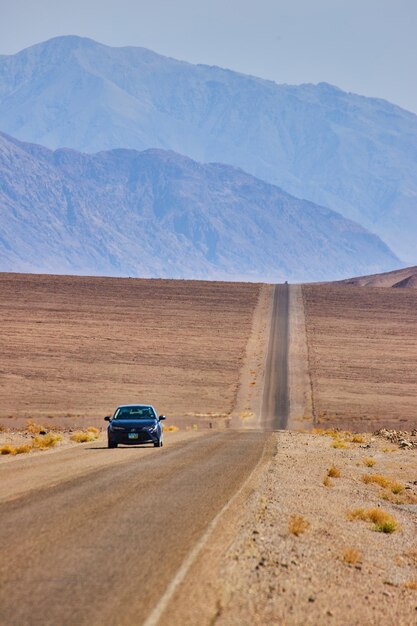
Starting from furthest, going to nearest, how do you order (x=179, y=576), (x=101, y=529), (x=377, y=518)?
1. (x=377, y=518)
2. (x=101, y=529)
3. (x=179, y=576)

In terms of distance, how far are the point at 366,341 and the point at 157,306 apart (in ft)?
81.3

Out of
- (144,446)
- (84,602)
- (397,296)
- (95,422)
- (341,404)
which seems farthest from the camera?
(397,296)

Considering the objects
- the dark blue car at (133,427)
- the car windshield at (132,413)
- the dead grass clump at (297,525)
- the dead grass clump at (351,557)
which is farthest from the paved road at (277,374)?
the dead grass clump at (351,557)

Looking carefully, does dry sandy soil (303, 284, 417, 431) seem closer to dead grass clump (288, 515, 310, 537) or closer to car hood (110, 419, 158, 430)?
car hood (110, 419, 158, 430)

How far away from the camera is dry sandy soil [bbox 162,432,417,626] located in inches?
439

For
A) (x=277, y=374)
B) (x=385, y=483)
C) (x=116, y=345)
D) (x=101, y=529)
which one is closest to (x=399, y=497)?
(x=385, y=483)

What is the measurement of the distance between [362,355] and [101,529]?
79.4 m

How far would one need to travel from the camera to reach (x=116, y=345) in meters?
93.5

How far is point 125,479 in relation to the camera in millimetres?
22641

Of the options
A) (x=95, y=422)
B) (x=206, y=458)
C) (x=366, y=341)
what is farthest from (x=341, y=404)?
(x=206, y=458)

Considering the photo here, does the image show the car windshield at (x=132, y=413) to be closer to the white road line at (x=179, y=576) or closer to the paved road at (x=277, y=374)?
the white road line at (x=179, y=576)

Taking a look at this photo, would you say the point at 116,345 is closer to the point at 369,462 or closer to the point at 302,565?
the point at 369,462

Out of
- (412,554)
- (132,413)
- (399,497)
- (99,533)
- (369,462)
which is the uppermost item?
(132,413)

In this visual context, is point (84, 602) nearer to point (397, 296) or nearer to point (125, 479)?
point (125, 479)
